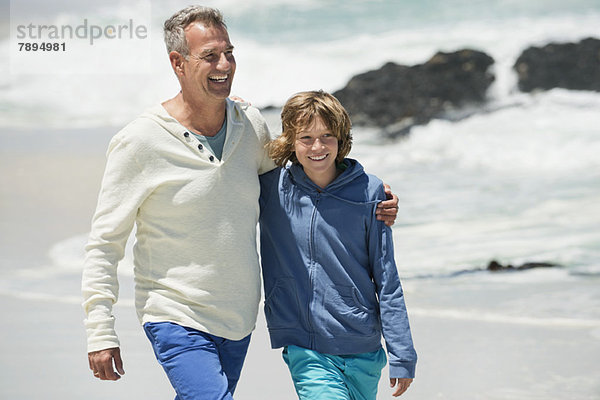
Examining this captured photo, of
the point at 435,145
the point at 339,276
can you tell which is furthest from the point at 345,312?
the point at 435,145

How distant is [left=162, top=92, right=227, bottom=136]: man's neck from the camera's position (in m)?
2.34

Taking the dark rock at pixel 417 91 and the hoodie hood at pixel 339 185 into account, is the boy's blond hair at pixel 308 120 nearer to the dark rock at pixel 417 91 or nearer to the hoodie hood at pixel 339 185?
the hoodie hood at pixel 339 185

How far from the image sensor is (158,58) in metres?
16.4

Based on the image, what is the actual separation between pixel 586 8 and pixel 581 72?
2.37 metres

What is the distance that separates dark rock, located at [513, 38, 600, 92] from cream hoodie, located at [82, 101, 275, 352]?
13.3 meters

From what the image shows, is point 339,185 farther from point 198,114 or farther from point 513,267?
point 513,267

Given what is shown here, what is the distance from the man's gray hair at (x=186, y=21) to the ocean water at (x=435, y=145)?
7.20ft

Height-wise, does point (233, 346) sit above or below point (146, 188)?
below

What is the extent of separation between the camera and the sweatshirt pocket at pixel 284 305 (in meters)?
2.35

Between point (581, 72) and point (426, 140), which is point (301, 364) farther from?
point (581, 72)

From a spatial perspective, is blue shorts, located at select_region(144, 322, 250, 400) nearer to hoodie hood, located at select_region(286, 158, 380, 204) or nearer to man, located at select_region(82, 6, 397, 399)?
man, located at select_region(82, 6, 397, 399)

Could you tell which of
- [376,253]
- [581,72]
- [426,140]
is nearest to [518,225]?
[426,140]

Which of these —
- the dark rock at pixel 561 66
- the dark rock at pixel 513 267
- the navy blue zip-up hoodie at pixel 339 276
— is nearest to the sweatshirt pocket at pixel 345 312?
the navy blue zip-up hoodie at pixel 339 276

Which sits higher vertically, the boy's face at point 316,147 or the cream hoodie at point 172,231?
the boy's face at point 316,147
